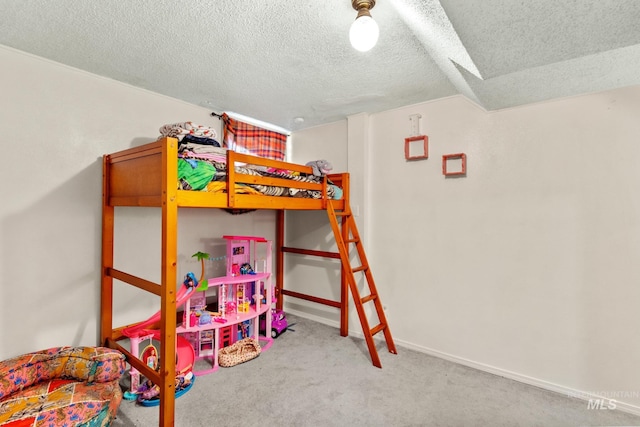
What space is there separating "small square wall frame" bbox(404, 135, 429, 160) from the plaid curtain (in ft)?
5.28

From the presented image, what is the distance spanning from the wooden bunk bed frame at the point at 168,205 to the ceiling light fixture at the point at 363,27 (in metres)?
0.98

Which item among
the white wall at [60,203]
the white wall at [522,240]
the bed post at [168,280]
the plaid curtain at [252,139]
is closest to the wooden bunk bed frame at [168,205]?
the bed post at [168,280]

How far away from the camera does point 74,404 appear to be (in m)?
1.48

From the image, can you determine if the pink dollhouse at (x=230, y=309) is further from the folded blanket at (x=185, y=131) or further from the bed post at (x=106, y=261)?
the folded blanket at (x=185, y=131)

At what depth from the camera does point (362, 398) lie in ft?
6.64

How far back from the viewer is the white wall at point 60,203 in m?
1.93

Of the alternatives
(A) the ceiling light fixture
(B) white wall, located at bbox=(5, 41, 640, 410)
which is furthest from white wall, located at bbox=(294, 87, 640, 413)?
(A) the ceiling light fixture

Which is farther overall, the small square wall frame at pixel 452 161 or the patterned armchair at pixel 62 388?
the small square wall frame at pixel 452 161

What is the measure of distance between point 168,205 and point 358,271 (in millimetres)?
1828

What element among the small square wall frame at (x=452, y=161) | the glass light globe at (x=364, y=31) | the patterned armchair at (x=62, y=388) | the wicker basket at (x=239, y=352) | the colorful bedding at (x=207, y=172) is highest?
the glass light globe at (x=364, y=31)

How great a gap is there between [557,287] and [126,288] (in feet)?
11.2

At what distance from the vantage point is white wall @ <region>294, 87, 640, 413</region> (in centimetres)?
194

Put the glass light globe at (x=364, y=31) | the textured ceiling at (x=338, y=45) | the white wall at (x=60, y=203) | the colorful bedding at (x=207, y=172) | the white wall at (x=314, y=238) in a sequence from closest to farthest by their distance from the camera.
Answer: the textured ceiling at (x=338, y=45), the glass light globe at (x=364, y=31), the colorful bedding at (x=207, y=172), the white wall at (x=60, y=203), the white wall at (x=314, y=238)

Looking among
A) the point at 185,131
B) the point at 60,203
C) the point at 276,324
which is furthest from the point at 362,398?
the point at 60,203
